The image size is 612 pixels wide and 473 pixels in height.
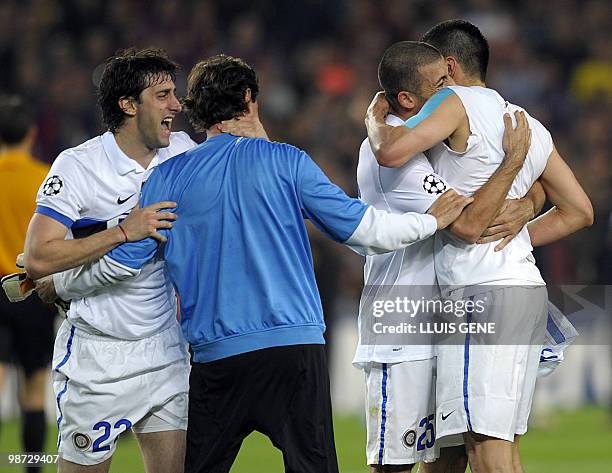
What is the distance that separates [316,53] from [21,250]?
23.5ft

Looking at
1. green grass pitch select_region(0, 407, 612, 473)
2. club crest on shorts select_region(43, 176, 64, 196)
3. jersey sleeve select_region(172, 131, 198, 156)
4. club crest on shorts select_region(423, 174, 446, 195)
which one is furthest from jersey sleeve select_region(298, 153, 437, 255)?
green grass pitch select_region(0, 407, 612, 473)

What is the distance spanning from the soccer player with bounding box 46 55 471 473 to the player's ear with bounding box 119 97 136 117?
45cm

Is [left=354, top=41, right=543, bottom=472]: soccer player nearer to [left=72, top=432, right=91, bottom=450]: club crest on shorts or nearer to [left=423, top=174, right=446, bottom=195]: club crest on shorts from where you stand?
[left=423, top=174, right=446, bottom=195]: club crest on shorts

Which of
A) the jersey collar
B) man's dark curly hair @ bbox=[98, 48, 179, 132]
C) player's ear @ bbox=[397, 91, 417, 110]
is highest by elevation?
man's dark curly hair @ bbox=[98, 48, 179, 132]

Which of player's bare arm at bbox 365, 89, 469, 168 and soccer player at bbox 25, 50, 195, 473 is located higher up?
player's bare arm at bbox 365, 89, 469, 168

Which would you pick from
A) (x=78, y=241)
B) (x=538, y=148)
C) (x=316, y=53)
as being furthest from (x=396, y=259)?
(x=316, y=53)

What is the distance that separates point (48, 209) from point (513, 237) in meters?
1.83

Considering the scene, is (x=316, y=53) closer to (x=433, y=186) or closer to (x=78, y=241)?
(x=433, y=186)

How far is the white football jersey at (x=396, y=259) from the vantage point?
4.42 metres

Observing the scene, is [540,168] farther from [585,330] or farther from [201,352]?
[585,330]

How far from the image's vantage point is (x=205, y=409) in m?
4.08

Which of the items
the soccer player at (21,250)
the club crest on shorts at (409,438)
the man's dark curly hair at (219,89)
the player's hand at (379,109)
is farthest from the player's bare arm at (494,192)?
the soccer player at (21,250)

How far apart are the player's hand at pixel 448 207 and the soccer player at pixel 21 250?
3.26 m

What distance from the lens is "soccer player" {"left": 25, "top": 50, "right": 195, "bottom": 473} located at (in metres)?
4.39
